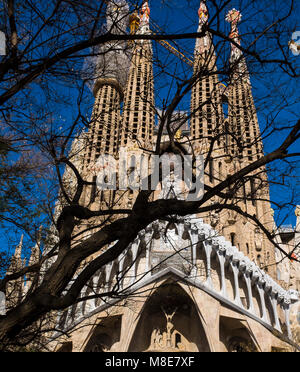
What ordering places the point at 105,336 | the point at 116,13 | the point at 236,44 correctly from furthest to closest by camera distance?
1. the point at 105,336
2. the point at 116,13
3. the point at 236,44

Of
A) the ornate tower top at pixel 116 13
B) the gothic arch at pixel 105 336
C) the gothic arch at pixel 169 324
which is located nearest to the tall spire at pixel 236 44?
the ornate tower top at pixel 116 13

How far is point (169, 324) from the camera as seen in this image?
60.7 feet

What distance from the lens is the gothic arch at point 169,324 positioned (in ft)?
60.2

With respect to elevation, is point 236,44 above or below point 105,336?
below

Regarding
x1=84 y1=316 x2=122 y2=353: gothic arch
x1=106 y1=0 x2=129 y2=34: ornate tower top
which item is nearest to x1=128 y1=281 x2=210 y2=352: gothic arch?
x1=84 y1=316 x2=122 y2=353: gothic arch

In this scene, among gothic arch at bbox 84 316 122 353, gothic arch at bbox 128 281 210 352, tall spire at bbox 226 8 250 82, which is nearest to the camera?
tall spire at bbox 226 8 250 82

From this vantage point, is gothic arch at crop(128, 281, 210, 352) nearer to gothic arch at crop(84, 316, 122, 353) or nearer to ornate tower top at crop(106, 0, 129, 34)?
gothic arch at crop(84, 316, 122, 353)

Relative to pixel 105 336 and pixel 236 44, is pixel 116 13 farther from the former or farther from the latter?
pixel 105 336

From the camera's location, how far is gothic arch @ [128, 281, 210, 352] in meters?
18.4

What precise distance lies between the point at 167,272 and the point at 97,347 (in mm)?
4721

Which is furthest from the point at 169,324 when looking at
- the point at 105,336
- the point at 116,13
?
the point at 116,13

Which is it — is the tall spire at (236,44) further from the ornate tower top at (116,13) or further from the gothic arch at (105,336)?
the gothic arch at (105,336)

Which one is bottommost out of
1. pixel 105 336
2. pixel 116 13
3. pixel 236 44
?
pixel 236 44
